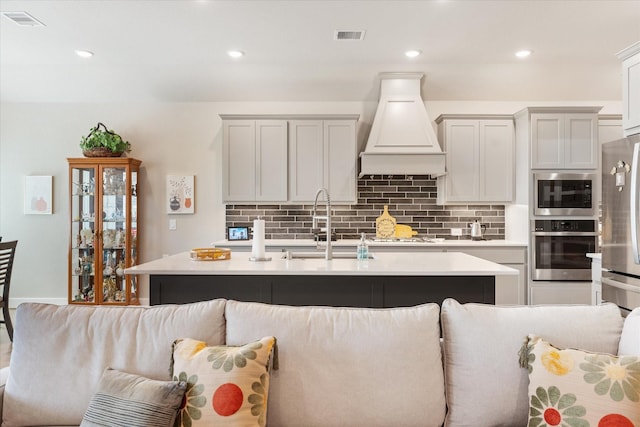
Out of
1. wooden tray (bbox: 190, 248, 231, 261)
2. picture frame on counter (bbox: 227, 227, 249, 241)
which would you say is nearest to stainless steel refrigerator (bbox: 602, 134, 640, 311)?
A: wooden tray (bbox: 190, 248, 231, 261)

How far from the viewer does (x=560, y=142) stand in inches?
184

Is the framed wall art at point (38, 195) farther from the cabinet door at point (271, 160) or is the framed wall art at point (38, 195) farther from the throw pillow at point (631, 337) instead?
the throw pillow at point (631, 337)

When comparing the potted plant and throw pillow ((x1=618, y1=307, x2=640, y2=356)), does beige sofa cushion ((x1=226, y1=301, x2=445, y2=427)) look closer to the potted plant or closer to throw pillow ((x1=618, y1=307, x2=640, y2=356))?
throw pillow ((x1=618, y1=307, x2=640, y2=356))

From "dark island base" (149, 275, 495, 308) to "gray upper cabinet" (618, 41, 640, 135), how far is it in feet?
5.02

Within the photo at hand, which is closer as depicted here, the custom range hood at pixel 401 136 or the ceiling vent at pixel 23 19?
the ceiling vent at pixel 23 19

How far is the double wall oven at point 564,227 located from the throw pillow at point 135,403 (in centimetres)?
422

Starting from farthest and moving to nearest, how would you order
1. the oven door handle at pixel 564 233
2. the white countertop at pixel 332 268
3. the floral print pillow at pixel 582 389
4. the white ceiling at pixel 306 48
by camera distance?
the oven door handle at pixel 564 233
the white ceiling at pixel 306 48
the white countertop at pixel 332 268
the floral print pillow at pixel 582 389

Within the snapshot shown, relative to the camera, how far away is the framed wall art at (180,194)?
541cm

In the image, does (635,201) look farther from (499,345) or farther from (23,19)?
(23,19)

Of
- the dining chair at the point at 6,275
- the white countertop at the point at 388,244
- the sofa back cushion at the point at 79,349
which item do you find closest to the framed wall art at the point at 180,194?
the white countertop at the point at 388,244

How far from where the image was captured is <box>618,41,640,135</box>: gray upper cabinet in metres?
3.00

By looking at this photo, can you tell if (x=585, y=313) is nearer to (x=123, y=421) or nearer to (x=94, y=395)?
(x=123, y=421)

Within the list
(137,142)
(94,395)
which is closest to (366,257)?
(94,395)

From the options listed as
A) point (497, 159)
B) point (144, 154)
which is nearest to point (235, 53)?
point (144, 154)
